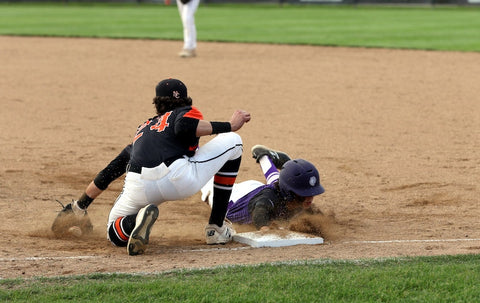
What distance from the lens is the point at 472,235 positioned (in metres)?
5.14

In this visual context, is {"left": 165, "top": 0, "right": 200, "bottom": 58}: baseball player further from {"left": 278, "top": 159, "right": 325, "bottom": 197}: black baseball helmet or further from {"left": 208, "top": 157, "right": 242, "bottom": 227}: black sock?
{"left": 208, "top": 157, "right": 242, "bottom": 227}: black sock

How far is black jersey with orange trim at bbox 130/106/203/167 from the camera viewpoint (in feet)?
15.9

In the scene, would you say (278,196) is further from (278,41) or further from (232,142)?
(278,41)

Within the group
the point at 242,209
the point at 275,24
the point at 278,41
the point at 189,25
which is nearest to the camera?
the point at 242,209

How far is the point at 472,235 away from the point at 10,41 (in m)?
14.0

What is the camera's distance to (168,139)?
16.2 ft

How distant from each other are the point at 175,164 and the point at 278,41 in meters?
12.9

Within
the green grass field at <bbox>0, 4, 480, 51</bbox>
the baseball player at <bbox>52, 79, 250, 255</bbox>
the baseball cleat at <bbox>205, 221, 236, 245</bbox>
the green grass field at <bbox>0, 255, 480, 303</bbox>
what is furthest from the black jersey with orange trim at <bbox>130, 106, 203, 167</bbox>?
the green grass field at <bbox>0, 4, 480, 51</bbox>

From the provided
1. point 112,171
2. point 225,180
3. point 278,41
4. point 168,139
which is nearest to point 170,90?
point 168,139

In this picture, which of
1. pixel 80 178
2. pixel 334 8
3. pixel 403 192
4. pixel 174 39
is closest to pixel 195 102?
pixel 80 178

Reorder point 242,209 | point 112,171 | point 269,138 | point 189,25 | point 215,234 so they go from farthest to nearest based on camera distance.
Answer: point 189,25 < point 269,138 < point 242,209 < point 112,171 < point 215,234

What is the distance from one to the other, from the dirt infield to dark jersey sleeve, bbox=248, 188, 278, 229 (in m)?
0.27

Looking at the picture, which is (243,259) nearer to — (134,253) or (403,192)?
(134,253)

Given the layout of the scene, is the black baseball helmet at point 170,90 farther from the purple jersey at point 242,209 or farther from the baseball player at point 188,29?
the baseball player at point 188,29
